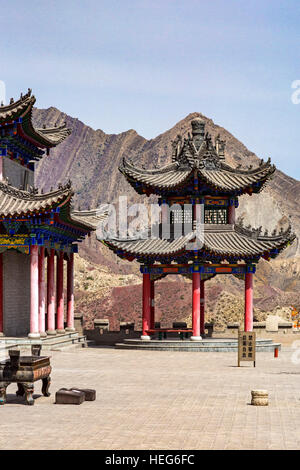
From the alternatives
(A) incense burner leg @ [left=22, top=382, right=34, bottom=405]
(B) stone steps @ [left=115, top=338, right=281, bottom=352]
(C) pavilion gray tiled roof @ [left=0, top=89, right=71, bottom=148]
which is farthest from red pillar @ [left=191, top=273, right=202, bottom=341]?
(A) incense burner leg @ [left=22, top=382, right=34, bottom=405]

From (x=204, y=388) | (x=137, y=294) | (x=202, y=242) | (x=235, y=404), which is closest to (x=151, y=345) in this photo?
(x=202, y=242)

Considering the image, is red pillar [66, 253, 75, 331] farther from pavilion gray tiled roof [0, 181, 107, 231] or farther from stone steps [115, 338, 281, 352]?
stone steps [115, 338, 281, 352]

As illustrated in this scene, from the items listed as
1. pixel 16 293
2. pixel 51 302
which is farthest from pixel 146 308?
pixel 16 293

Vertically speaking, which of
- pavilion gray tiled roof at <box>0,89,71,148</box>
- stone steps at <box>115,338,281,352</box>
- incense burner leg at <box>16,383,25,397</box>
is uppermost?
pavilion gray tiled roof at <box>0,89,71,148</box>

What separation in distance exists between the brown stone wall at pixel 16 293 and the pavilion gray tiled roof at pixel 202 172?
692 cm

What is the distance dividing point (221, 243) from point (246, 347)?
398 inches

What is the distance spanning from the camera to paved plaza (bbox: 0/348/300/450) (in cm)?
1487

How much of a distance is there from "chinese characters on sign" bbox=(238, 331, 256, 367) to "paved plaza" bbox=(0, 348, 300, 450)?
493mm

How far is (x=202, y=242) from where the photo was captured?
3888 centimetres

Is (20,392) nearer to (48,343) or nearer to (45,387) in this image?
(45,387)

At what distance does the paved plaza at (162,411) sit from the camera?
14867 mm

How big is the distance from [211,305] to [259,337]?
45813 millimetres

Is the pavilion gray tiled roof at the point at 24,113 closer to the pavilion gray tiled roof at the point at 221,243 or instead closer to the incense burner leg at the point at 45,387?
the pavilion gray tiled roof at the point at 221,243
